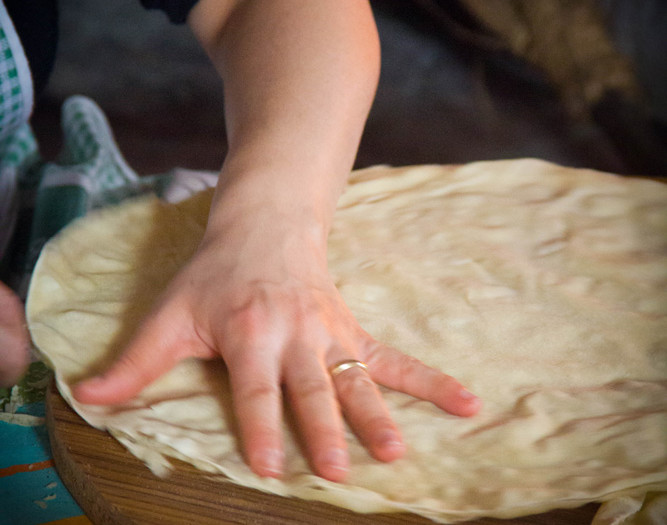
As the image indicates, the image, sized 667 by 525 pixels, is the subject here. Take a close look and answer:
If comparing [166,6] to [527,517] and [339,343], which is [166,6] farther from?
[527,517]

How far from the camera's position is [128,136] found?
213cm

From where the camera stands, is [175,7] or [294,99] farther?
[175,7]

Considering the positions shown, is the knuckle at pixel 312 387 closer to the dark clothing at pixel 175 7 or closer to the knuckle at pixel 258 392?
the knuckle at pixel 258 392

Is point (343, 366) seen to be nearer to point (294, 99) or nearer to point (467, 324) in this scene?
point (467, 324)

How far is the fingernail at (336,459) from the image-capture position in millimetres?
410

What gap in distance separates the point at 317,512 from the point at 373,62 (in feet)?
1.60

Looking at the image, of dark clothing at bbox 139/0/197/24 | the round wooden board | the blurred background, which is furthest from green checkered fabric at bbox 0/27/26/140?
the blurred background

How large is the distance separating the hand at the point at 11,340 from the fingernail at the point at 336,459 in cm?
26

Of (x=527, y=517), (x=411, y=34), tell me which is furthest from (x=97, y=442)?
(x=411, y=34)

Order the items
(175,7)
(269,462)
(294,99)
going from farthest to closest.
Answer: (175,7) < (294,99) < (269,462)

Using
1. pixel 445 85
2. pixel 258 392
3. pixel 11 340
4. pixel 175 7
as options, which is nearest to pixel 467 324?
pixel 258 392

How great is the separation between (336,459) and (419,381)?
11cm

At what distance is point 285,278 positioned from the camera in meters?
0.52

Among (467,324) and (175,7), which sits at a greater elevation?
(175,7)
